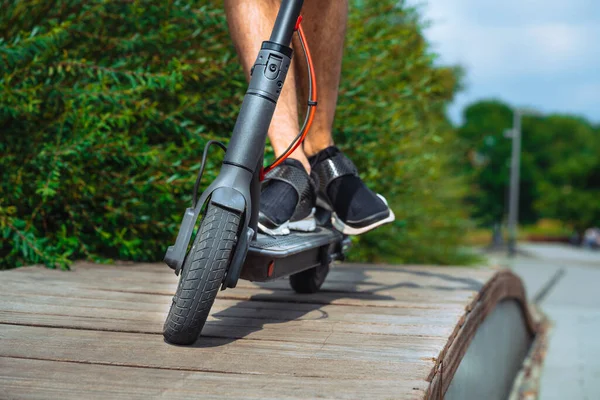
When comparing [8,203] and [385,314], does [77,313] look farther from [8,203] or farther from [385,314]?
[8,203]

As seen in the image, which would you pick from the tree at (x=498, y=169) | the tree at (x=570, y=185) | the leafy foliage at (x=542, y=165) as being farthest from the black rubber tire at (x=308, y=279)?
the tree at (x=498, y=169)

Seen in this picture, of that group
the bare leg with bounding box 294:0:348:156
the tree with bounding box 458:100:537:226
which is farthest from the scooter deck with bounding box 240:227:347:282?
the tree with bounding box 458:100:537:226

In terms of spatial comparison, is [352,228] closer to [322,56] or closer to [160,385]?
[322,56]

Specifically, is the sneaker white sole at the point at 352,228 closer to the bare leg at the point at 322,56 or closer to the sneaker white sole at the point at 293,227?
the sneaker white sole at the point at 293,227

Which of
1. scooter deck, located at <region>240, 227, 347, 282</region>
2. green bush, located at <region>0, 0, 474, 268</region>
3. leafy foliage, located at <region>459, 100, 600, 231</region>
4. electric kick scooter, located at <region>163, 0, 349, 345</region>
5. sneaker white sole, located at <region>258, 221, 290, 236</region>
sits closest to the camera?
electric kick scooter, located at <region>163, 0, 349, 345</region>

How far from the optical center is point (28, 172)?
3.19m

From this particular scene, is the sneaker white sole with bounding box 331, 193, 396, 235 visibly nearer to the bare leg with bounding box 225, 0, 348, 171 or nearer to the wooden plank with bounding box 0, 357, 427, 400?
the bare leg with bounding box 225, 0, 348, 171

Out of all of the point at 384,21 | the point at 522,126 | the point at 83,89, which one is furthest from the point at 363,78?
the point at 522,126

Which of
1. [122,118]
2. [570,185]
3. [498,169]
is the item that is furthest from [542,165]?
[122,118]

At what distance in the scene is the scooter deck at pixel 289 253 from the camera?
1.97 m

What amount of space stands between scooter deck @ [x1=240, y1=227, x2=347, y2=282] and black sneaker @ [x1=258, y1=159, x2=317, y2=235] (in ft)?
0.09

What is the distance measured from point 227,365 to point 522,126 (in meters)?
67.1

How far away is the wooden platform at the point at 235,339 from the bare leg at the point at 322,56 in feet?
1.89

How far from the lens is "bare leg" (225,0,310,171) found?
7.86 feet
